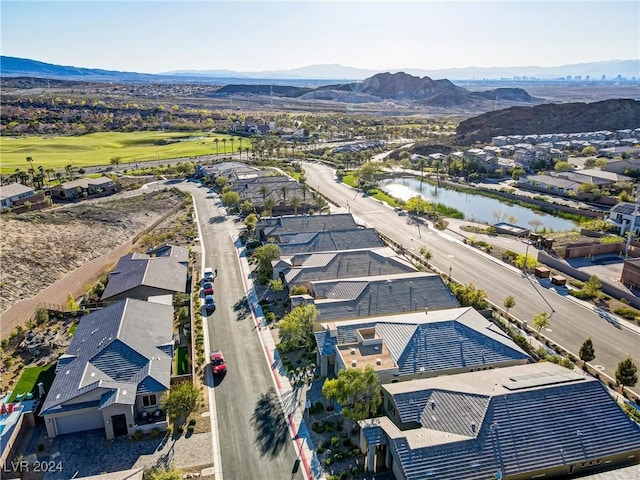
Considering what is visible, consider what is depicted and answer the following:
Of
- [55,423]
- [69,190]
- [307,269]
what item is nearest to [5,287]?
[55,423]

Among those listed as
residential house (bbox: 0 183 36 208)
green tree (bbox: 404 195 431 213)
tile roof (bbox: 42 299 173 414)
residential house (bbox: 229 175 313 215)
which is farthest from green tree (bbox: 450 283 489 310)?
residential house (bbox: 0 183 36 208)

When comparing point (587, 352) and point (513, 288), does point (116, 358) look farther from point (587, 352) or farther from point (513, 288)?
point (513, 288)

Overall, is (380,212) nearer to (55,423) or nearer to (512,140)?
(55,423)

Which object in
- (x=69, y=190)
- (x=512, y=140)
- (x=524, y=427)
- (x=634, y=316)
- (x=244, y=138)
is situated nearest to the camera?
(x=524, y=427)

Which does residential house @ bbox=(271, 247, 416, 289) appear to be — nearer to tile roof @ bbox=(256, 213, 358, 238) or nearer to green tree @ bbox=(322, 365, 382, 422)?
tile roof @ bbox=(256, 213, 358, 238)

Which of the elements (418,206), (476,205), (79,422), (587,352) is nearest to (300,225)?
(418,206)
